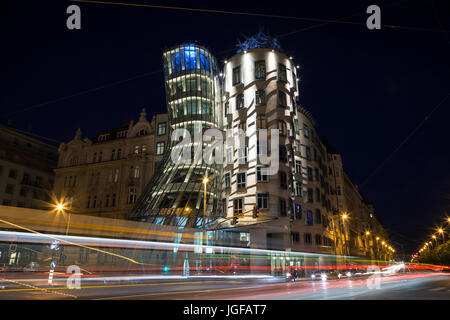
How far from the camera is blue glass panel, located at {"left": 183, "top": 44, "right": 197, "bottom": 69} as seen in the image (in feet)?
165

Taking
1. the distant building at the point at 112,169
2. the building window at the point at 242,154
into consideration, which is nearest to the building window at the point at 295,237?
the building window at the point at 242,154

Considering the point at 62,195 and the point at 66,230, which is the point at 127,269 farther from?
the point at 62,195

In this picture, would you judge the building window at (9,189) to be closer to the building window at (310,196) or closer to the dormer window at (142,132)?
the dormer window at (142,132)

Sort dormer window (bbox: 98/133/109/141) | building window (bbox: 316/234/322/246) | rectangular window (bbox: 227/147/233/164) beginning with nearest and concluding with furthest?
rectangular window (bbox: 227/147/233/164) → building window (bbox: 316/234/322/246) → dormer window (bbox: 98/133/109/141)

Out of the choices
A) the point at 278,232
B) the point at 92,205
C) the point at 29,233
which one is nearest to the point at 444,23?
the point at 29,233

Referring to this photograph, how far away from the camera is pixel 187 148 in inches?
1880

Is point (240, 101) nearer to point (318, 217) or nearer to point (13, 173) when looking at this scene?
point (318, 217)

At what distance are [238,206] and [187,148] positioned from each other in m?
14.6

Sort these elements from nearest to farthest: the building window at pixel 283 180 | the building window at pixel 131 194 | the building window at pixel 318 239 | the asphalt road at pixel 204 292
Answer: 1. the asphalt road at pixel 204 292
2. the building window at pixel 283 180
3. the building window at pixel 318 239
4. the building window at pixel 131 194

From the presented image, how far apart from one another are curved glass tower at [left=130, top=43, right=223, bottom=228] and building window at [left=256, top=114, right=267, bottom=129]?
801 centimetres

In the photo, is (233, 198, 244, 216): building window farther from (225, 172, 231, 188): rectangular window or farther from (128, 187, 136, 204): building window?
(128, 187, 136, 204): building window

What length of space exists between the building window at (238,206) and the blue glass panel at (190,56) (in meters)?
23.6

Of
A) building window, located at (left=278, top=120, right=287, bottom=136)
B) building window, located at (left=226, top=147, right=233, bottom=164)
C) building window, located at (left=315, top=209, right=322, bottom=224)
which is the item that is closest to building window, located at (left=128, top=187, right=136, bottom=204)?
building window, located at (left=226, top=147, right=233, bottom=164)

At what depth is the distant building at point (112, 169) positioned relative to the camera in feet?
175
